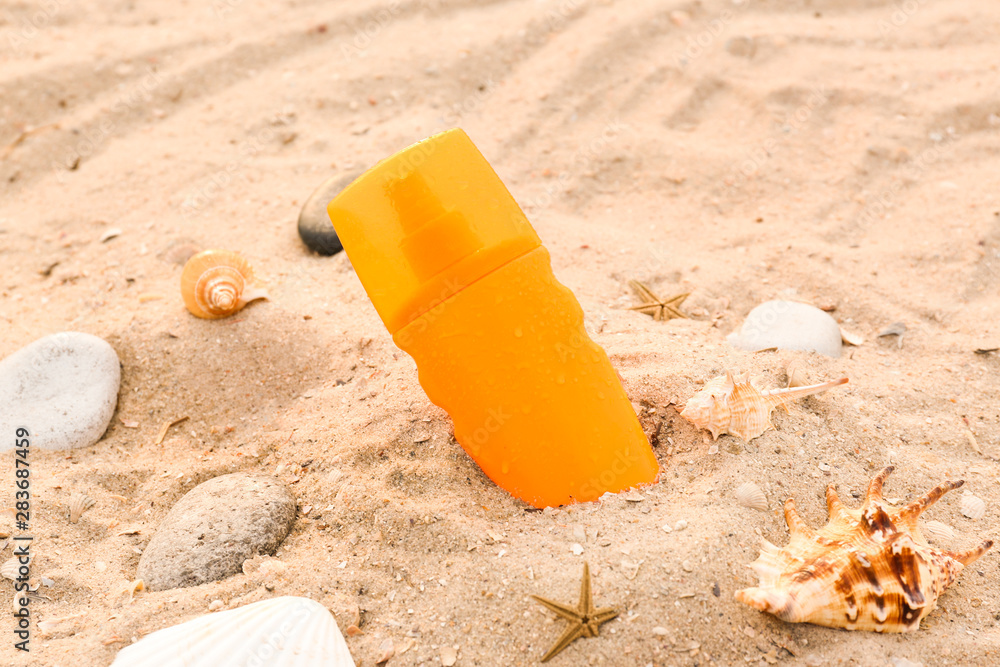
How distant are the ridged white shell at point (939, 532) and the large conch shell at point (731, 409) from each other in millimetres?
457

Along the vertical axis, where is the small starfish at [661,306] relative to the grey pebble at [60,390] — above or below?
below

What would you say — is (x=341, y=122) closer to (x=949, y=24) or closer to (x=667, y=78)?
(x=667, y=78)

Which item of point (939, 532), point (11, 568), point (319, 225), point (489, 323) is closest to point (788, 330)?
point (939, 532)

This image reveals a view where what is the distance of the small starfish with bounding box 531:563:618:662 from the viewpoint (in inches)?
62.8

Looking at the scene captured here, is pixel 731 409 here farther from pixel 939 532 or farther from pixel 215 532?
pixel 215 532

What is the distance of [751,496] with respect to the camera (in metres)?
1.87

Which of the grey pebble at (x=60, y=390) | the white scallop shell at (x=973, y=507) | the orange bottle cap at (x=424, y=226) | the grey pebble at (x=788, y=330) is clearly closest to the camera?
the orange bottle cap at (x=424, y=226)

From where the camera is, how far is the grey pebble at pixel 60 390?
237 centimetres

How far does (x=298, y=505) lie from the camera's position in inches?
81.4

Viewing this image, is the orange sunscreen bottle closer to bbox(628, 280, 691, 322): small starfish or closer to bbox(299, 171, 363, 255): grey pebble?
bbox(628, 280, 691, 322): small starfish

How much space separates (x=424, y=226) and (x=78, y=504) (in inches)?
52.1

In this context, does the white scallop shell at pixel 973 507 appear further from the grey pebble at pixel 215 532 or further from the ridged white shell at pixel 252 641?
the grey pebble at pixel 215 532

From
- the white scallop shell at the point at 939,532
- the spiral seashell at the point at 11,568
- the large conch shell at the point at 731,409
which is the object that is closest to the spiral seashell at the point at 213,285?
the spiral seashell at the point at 11,568

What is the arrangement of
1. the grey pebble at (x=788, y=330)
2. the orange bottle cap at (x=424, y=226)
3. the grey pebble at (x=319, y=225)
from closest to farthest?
the orange bottle cap at (x=424, y=226) → the grey pebble at (x=788, y=330) → the grey pebble at (x=319, y=225)
